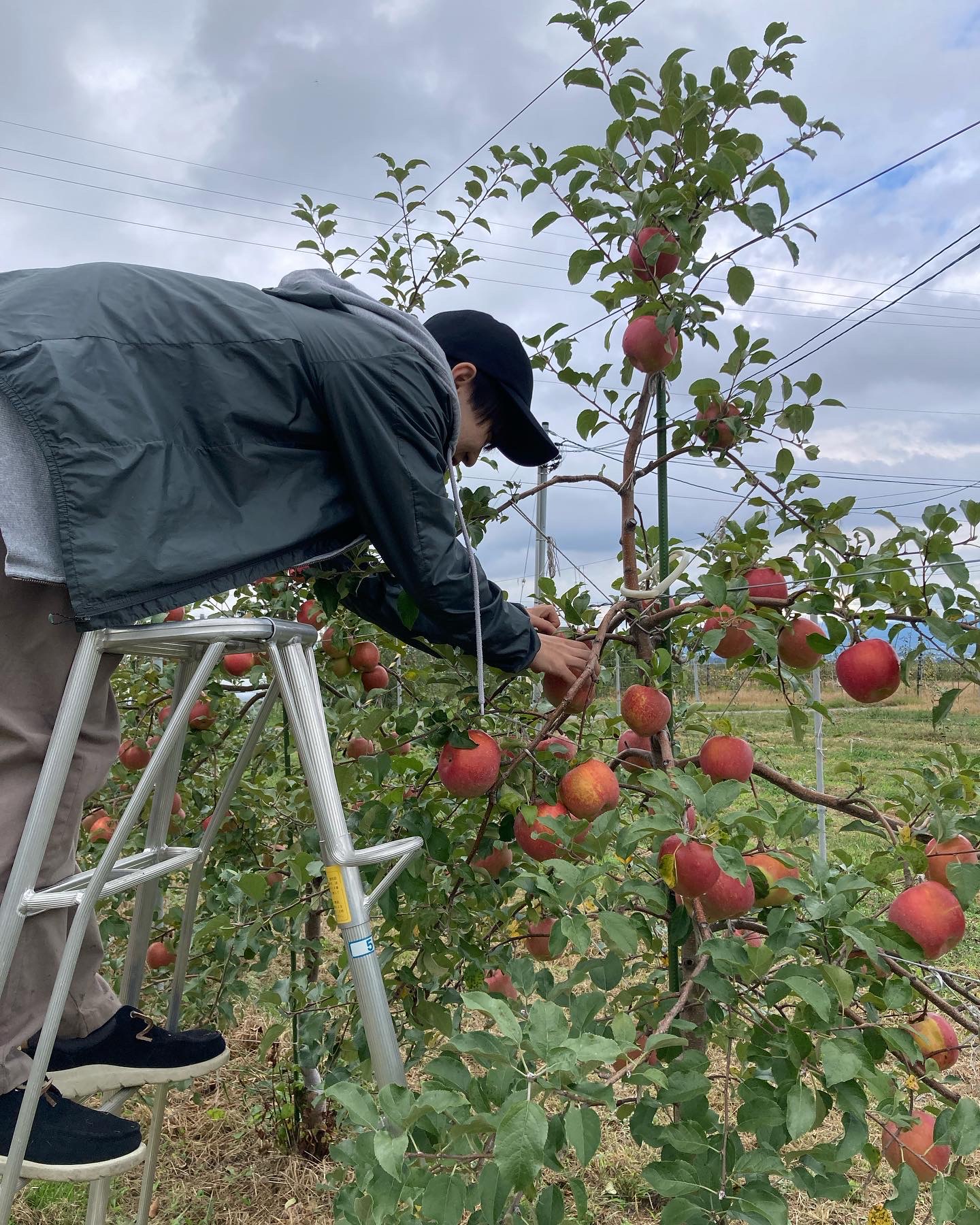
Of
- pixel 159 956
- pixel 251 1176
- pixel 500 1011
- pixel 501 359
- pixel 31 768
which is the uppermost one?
pixel 501 359

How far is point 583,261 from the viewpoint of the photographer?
5.05 ft

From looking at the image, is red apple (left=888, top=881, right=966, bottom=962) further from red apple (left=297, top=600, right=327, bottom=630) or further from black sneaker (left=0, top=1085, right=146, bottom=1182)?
red apple (left=297, top=600, right=327, bottom=630)

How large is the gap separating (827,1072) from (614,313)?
3.87 feet

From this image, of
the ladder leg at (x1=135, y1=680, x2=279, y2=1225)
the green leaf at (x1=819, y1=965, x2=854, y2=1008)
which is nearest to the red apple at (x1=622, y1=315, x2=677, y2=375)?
the ladder leg at (x1=135, y1=680, x2=279, y2=1225)

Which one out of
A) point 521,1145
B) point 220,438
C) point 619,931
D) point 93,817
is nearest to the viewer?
point 521,1145

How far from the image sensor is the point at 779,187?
1402 mm

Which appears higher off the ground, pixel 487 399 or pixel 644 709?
pixel 487 399

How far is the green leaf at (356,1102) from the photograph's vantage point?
84 cm

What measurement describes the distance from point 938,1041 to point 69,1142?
1148 millimetres

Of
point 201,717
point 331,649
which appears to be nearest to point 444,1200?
point 331,649

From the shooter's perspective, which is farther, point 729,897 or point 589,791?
A: point 589,791

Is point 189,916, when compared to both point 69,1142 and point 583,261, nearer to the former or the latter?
point 69,1142

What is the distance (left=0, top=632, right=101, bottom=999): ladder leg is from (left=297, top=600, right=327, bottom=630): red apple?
3.11ft

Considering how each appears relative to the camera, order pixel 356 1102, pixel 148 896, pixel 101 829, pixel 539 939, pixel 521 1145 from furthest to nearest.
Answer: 1. pixel 101 829
2. pixel 539 939
3. pixel 148 896
4. pixel 356 1102
5. pixel 521 1145
